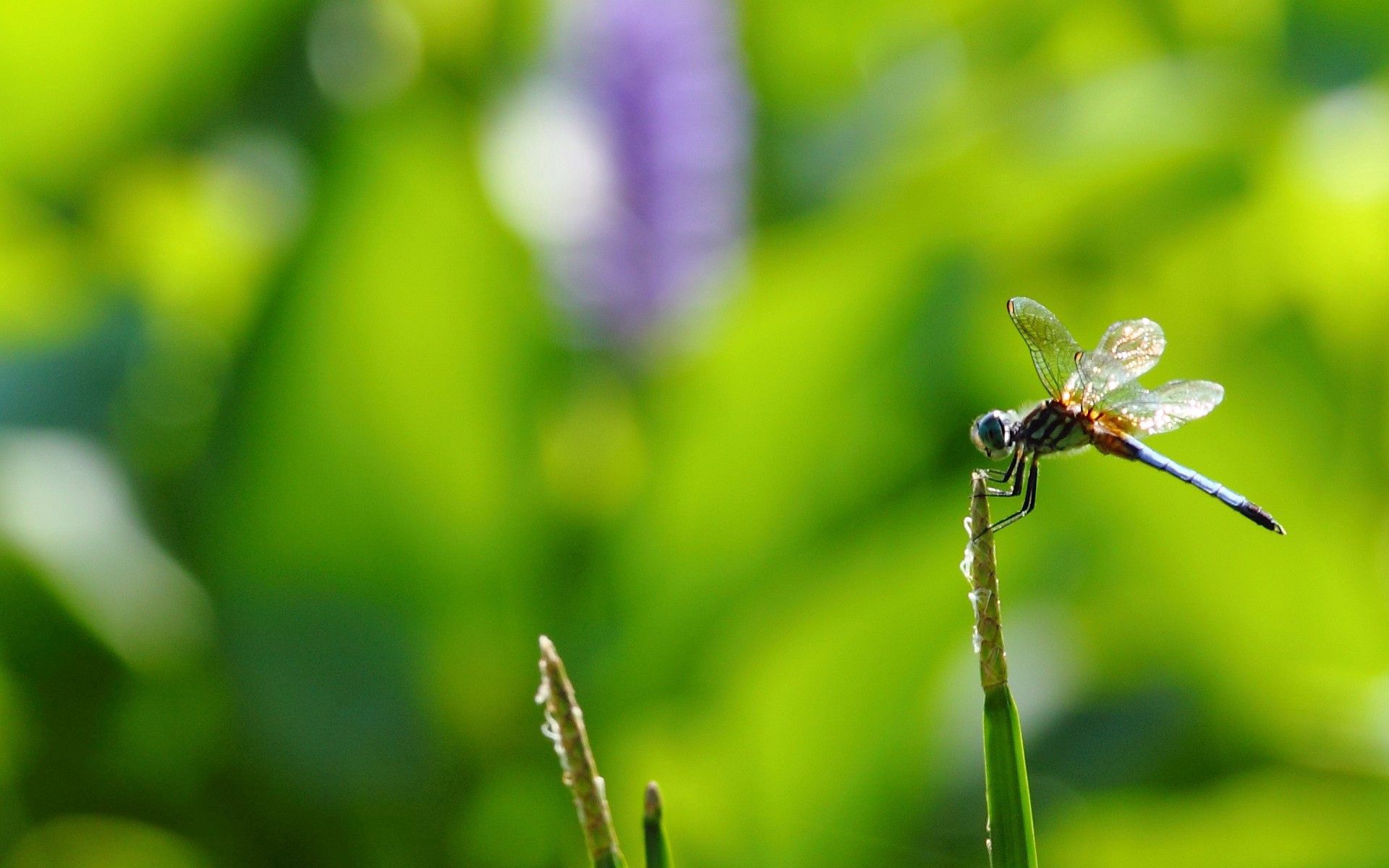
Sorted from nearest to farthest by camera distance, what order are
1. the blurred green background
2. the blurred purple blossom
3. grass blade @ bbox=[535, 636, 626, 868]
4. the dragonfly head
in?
1. grass blade @ bbox=[535, 636, 626, 868]
2. the dragonfly head
3. the blurred green background
4. the blurred purple blossom

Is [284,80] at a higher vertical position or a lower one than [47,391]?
higher

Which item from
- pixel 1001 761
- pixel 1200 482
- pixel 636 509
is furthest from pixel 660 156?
pixel 1001 761

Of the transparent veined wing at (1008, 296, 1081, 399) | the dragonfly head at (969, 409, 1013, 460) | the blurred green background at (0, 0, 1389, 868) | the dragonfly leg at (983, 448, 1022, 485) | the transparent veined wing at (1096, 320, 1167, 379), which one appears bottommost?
the dragonfly head at (969, 409, 1013, 460)

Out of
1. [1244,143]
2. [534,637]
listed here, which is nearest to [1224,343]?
[1244,143]

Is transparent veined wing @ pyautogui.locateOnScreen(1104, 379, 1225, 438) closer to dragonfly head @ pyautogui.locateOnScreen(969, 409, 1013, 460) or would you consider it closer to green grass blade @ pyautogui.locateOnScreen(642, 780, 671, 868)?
dragonfly head @ pyautogui.locateOnScreen(969, 409, 1013, 460)

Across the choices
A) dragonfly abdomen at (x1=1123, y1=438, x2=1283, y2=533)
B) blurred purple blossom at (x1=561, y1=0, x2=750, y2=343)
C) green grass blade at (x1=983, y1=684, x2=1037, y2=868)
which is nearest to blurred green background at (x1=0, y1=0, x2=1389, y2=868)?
blurred purple blossom at (x1=561, y1=0, x2=750, y2=343)

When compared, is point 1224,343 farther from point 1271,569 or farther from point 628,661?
point 628,661

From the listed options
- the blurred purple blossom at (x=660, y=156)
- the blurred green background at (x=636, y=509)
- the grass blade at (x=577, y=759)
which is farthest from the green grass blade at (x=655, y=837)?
the blurred purple blossom at (x=660, y=156)

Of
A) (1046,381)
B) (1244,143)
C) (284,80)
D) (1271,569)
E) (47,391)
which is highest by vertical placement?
(284,80)
